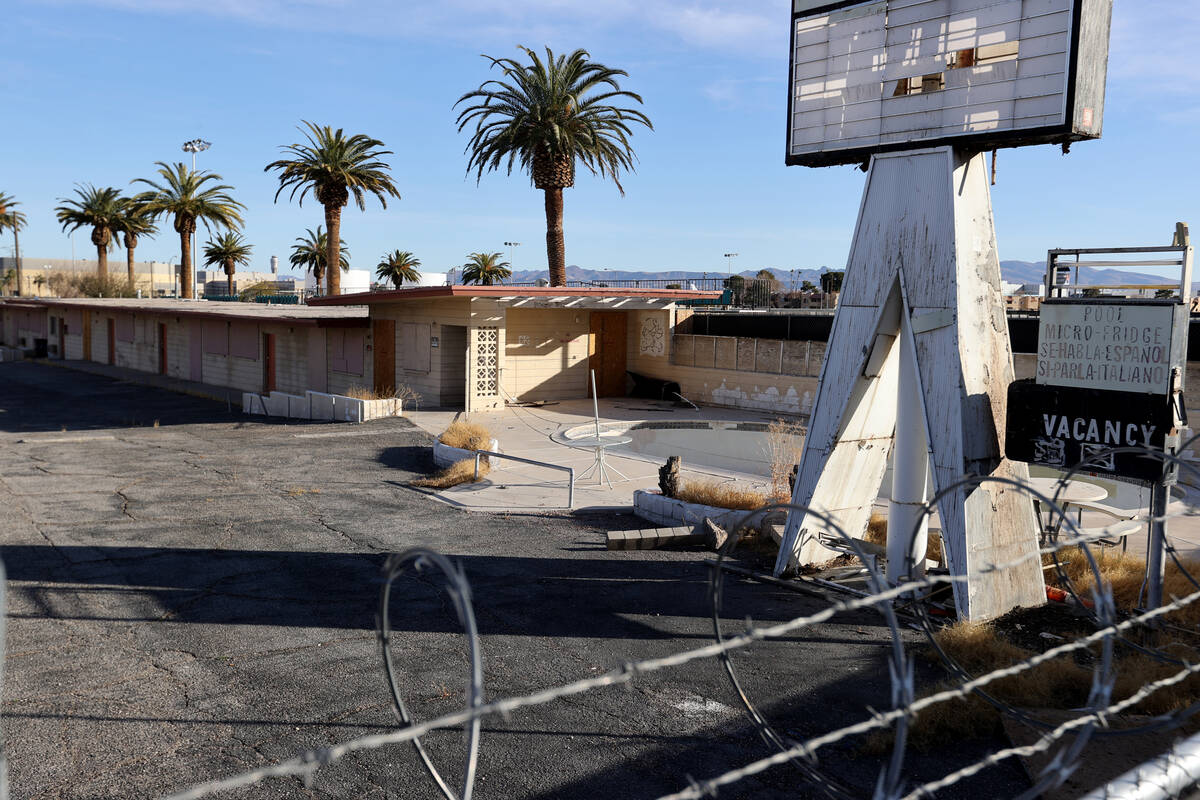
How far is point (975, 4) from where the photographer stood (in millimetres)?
10164

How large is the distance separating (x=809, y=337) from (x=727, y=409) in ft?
11.8

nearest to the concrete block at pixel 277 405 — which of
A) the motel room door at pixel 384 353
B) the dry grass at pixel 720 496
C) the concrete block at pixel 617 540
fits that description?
the motel room door at pixel 384 353

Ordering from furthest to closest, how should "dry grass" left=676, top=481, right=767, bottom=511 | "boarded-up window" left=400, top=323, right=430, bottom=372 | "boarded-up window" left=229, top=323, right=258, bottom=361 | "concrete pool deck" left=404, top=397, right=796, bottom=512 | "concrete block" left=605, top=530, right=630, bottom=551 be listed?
1. "boarded-up window" left=229, top=323, right=258, bottom=361
2. "boarded-up window" left=400, top=323, right=430, bottom=372
3. "concrete pool deck" left=404, top=397, right=796, bottom=512
4. "dry grass" left=676, top=481, right=767, bottom=511
5. "concrete block" left=605, top=530, right=630, bottom=551

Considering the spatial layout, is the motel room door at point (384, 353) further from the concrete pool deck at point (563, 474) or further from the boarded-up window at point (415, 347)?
the concrete pool deck at point (563, 474)

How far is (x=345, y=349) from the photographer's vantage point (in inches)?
1275

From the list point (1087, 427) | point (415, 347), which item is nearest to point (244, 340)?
point (415, 347)

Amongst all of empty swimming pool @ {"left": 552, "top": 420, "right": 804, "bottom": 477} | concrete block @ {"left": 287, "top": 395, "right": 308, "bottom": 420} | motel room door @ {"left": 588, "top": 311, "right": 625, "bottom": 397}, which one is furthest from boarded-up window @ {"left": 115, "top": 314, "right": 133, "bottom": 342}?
empty swimming pool @ {"left": 552, "top": 420, "right": 804, "bottom": 477}

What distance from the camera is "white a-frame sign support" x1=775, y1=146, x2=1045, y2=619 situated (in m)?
10.0

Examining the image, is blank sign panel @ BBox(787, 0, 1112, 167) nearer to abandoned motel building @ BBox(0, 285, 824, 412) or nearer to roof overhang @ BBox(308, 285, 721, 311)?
roof overhang @ BBox(308, 285, 721, 311)

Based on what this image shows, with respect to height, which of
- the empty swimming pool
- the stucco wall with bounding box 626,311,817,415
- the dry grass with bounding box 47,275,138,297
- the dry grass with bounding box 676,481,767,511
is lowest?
the empty swimming pool

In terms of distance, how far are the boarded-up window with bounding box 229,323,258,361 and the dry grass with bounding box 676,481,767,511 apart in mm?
25378

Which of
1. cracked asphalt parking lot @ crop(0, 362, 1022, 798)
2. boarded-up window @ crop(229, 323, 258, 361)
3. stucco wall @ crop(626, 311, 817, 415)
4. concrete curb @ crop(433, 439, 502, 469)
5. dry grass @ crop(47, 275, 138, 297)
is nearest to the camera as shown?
cracked asphalt parking lot @ crop(0, 362, 1022, 798)

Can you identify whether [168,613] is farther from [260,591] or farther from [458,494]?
[458,494]

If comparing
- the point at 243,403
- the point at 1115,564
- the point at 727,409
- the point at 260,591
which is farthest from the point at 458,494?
the point at 243,403
